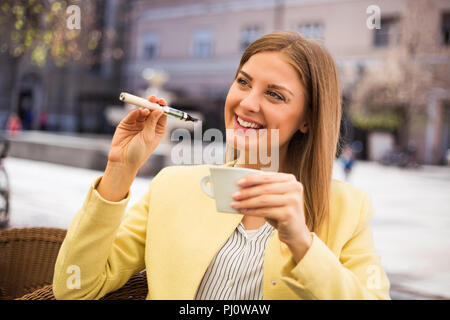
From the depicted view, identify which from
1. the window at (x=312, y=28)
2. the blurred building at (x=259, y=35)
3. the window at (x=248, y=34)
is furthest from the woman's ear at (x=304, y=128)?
the window at (x=248, y=34)

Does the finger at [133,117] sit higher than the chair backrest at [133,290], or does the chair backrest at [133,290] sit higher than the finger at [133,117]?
the finger at [133,117]

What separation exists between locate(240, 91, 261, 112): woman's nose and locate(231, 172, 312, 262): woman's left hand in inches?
13.6

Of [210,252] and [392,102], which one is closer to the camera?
[210,252]

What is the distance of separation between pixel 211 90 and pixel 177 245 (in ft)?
68.7

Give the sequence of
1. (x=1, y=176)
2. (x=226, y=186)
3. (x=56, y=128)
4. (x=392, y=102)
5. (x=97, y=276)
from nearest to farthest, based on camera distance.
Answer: (x=226, y=186), (x=97, y=276), (x=1, y=176), (x=392, y=102), (x=56, y=128)

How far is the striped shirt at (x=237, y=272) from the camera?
122 cm

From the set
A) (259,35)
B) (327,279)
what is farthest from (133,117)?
(259,35)

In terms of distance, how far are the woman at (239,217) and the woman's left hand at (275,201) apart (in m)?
0.18

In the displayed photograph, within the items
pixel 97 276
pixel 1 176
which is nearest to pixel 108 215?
pixel 97 276

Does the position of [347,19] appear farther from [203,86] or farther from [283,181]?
[283,181]

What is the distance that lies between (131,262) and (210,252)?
0.28m

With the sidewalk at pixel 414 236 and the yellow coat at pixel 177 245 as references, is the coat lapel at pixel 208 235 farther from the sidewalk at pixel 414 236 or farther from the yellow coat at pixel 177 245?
the sidewalk at pixel 414 236

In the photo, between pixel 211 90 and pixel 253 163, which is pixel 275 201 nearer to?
pixel 253 163

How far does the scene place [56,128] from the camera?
843 inches
